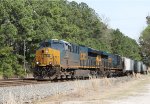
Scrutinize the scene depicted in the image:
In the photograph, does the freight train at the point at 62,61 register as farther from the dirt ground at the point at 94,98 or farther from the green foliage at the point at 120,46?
the green foliage at the point at 120,46

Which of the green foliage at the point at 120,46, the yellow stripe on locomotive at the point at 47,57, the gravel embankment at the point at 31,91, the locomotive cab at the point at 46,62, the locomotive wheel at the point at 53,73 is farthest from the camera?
the green foliage at the point at 120,46

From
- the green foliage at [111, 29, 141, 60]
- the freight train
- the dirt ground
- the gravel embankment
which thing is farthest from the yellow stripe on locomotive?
the green foliage at [111, 29, 141, 60]

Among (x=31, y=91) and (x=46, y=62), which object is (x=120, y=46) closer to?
(x=46, y=62)

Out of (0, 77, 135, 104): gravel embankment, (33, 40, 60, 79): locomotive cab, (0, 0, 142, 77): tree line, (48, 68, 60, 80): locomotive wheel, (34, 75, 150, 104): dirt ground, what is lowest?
(34, 75, 150, 104): dirt ground

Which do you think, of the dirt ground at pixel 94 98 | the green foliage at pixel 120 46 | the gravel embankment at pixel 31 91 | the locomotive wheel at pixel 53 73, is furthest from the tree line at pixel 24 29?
the green foliage at pixel 120 46

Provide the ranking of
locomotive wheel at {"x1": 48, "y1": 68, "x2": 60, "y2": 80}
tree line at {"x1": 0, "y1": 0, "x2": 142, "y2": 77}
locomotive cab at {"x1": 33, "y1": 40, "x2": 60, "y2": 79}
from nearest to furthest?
locomotive wheel at {"x1": 48, "y1": 68, "x2": 60, "y2": 80} < locomotive cab at {"x1": 33, "y1": 40, "x2": 60, "y2": 79} < tree line at {"x1": 0, "y1": 0, "x2": 142, "y2": 77}

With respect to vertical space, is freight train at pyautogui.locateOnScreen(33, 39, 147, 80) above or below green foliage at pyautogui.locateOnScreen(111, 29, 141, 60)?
below

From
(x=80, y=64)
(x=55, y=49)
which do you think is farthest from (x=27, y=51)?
(x=55, y=49)

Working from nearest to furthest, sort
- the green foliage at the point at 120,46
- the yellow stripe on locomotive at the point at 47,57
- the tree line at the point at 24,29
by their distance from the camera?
the yellow stripe on locomotive at the point at 47,57 → the tree line at the point at 24,29 → the green foliage at the point at 120,46

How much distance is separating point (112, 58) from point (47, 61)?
25674 mm

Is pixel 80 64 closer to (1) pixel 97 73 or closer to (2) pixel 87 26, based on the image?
(1) pixel 97 73

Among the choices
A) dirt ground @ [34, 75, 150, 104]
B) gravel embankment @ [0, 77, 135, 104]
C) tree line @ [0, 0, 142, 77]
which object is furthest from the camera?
tree line @ [0, 0, 142, 77]

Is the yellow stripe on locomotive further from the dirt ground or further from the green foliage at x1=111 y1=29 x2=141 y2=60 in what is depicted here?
the green foliage at x1=111 y1=29 x2=141 y2=60

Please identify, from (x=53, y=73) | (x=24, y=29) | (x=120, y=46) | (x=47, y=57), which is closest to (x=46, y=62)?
(x=47, y=57)
